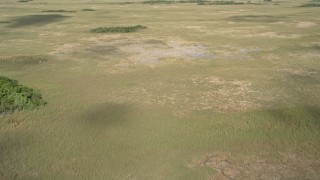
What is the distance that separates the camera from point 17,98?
51.4 feet

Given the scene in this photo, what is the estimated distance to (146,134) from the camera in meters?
12.9

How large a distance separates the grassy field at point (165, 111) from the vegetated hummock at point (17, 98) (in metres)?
Answer: 0.61

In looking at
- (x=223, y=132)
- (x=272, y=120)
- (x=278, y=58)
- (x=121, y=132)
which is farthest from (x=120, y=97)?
(x=278, y=58)

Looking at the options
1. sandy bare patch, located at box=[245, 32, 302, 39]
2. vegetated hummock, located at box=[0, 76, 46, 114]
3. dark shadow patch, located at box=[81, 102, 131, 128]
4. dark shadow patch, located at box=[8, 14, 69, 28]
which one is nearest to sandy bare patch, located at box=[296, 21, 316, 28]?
sandy bare patch, located at box=[245, 32, 302, 39]

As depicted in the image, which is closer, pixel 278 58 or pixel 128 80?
pixel 128 80

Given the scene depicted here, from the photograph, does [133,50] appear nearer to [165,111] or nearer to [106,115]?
[165,111]

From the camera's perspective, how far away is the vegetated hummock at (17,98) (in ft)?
49.7

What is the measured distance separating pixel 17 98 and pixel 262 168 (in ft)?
36.2

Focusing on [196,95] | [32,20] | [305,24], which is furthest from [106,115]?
[32,20]

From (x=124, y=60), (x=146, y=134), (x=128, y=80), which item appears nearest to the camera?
(x=146, y=134)

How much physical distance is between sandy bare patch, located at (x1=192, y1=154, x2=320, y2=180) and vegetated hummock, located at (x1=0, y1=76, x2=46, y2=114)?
28.0 feet

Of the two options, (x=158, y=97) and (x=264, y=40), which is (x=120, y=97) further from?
(x=264, y=40)

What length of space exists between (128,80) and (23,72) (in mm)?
6750

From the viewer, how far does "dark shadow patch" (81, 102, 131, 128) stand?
13877mm
